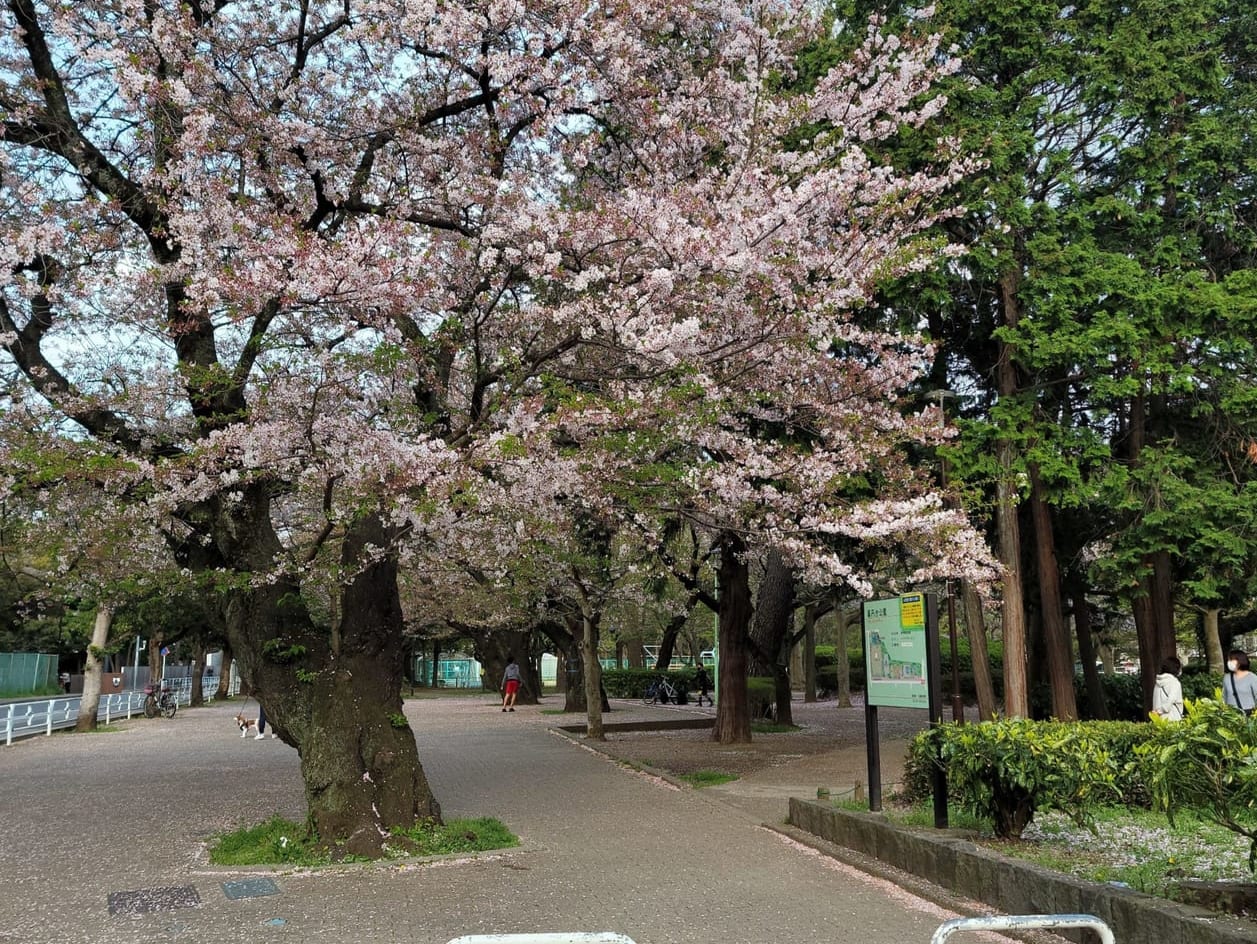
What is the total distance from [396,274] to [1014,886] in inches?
242

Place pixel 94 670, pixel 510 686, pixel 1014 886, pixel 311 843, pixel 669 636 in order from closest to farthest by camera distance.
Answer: pixel 1014 886 < pixel 311 843 < pixel 94 670 < pixel 510 686 < pixel 669 636

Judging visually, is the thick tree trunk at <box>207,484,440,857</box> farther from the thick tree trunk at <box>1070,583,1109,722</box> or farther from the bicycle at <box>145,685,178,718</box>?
the bicycle at <box>145,685,178,718</box>

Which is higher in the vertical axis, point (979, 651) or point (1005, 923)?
point (979, 651)

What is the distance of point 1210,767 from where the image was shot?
461 centimetres

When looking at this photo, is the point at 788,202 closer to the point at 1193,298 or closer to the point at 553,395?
the point at 553,395

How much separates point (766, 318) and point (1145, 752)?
4995 mm

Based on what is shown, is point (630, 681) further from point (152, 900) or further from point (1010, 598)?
point (152, 900)

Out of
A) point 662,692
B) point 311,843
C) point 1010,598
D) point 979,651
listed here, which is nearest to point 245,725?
point 662,692

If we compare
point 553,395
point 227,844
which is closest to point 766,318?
point 553,395

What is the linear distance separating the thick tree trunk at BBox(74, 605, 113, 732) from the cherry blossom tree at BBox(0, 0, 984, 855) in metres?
12.9

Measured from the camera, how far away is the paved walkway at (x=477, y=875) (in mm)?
5996

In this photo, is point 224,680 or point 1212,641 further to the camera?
point 224,680

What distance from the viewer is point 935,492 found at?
1091 cm

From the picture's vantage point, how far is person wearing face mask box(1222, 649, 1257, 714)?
888 cm
